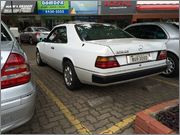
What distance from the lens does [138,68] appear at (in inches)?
155

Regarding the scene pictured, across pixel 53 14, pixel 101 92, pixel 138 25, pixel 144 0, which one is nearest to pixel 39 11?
pixel 53 14

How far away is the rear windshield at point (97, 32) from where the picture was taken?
4429mm

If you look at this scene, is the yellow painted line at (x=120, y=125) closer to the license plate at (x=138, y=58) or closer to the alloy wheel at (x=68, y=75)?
the license plate at (x=138, y=58)

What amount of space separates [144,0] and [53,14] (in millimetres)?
9160

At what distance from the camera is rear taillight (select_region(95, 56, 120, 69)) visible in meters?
3.57

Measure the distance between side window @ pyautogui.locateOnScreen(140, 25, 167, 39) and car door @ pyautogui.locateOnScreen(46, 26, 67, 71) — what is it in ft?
8.30

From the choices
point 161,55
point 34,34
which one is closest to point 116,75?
point 161,55

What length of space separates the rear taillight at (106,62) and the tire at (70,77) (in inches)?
34.7

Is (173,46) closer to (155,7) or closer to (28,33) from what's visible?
(28,33)

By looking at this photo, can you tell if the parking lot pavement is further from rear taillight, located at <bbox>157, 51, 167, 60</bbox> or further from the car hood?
the car hood

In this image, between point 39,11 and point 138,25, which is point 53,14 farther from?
point 138,25

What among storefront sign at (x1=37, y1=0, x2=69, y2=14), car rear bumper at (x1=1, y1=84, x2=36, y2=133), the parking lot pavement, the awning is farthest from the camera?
storefront sign at (x1=37, y1=0, x2=69, y2=14)

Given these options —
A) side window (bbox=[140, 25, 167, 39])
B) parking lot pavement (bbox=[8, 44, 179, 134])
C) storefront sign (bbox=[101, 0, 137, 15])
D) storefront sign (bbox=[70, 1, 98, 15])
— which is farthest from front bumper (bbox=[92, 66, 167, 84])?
storefront sign (bbox=[70, 1, 98, 15])

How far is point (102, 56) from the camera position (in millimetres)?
3566
